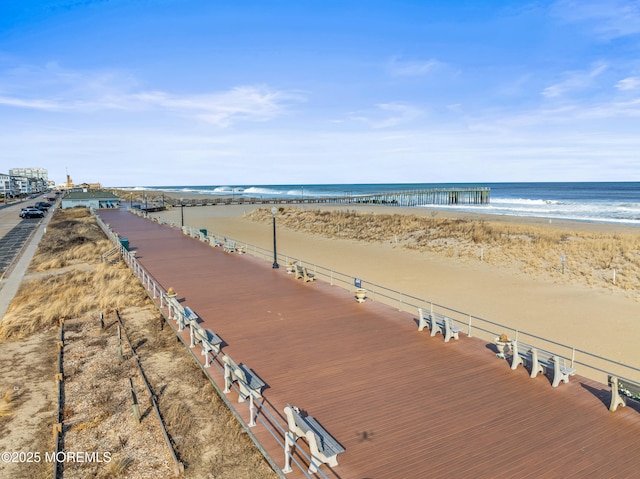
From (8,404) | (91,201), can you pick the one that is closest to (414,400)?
(8,404)

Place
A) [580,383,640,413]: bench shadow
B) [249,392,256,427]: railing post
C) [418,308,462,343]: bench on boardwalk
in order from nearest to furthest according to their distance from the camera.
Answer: [249,392,256,427]: railing post < [580,383,640,413]: bench shadow < [418,308,462,343]: bench on boardwalk

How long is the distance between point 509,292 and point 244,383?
1479cm

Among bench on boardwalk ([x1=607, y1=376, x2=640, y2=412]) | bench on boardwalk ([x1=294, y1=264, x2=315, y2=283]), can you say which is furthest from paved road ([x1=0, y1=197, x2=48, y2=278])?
bench on boardwalk ([x1=607, y1=376, x2=640, y2=412])

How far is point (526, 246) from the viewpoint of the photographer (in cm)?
2705

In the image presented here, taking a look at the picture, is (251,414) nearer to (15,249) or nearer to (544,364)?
(544,364)

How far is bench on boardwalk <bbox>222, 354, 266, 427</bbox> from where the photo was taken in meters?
7.36

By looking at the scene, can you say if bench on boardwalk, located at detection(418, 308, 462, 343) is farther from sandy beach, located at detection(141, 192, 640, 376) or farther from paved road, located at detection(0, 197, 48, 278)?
paved road, located at detection(0, 197, 48, 278)

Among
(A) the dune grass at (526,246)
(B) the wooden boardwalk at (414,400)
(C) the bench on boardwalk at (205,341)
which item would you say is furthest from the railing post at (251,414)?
(A) the dune grass at (526,246)

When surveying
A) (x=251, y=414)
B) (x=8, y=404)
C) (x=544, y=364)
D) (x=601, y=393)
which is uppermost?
(x=544, y=364)

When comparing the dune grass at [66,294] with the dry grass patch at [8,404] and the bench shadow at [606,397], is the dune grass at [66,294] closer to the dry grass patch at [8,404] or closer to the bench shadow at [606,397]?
the dry grass patch at [8,404]

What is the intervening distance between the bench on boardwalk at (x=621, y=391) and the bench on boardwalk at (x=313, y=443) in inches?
201

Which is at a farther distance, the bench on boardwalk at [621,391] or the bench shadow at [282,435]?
the bench on boardwalk at [621,391]

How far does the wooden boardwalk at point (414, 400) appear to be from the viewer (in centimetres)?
611

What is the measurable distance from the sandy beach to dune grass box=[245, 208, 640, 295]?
0.54m
